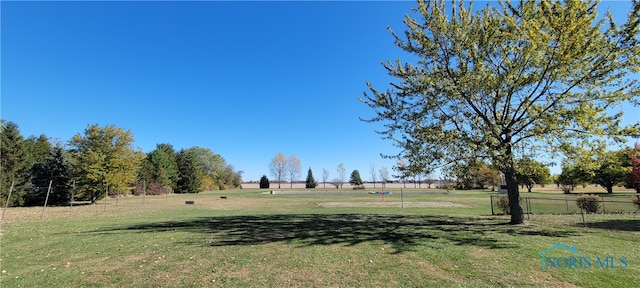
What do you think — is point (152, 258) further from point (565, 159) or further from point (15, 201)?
point (15, 201)

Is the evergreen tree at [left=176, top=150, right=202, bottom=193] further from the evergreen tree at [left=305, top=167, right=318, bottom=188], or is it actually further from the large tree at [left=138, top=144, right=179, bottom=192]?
the evergreen tree at [left=305, top=167, right=318, bottom=188]

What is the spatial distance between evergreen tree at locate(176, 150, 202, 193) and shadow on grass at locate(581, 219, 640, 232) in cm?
6413

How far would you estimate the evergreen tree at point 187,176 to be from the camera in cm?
Answer: 6394

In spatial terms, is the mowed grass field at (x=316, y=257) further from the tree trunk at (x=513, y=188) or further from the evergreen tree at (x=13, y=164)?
the evergreen tree at (x=13, y=164)

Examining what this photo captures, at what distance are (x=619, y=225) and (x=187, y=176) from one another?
6538 centimetres

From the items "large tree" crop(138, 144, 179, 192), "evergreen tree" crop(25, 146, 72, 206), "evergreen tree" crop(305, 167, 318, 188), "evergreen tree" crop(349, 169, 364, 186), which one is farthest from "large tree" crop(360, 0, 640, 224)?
"evergreen tree" crop(349, 169, 364, 186)

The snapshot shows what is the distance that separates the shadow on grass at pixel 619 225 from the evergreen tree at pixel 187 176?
64130mm

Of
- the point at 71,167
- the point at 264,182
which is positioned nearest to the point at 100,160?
the point at 71,167

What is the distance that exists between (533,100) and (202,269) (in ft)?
42.5

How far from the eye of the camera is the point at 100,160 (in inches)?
1200

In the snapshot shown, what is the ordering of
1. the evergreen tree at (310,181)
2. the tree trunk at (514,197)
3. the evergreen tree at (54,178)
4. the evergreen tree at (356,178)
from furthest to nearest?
the evergreen tree at (356,178), the evergreen tree at (310,181), the evergreen tree at (54,178), the tree trunk at (514,197)

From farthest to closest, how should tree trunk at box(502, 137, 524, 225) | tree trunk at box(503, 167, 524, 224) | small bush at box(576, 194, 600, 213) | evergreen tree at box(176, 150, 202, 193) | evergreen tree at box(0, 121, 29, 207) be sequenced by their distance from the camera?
1. evergreen tree at box(176, 150, 202, 193)
2. evergreen tree at box(0, 121, 29, 207)
3. small bush at box(576, 194, 600, 213)
4. tree trunk at box(503, 167, 524, 224)
5. tree trunk at box(502, 137, 524, 225)

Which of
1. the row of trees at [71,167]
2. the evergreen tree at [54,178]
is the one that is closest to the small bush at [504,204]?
the row of trees at [71,167]

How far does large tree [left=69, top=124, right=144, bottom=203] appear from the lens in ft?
98.6
